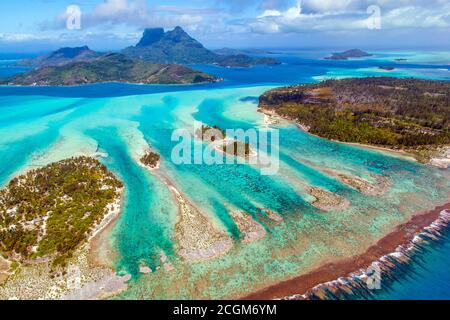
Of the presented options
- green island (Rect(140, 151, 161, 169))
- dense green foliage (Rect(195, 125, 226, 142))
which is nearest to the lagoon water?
green island (Rect(140, 151, 161, 169))

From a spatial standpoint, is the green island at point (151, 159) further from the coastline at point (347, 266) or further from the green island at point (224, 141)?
the coastline at point (347, 266)

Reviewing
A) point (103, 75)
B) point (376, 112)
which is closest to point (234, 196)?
point (376, 112)

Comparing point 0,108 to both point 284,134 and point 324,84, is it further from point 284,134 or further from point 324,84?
point 324,84

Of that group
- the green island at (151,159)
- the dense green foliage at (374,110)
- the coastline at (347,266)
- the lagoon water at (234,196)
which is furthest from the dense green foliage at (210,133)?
the coastline at (347,266)

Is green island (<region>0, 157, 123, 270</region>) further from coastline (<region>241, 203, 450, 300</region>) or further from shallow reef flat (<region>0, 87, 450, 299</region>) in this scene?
coastline (<region>241, 203, 450, 300</region>)

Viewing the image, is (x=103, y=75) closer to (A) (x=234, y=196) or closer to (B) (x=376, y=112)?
(B) (x=376, y=112)
